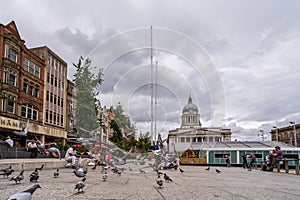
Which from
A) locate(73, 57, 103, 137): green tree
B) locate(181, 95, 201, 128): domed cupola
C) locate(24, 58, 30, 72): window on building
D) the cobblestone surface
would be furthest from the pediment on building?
the cobblestone surface

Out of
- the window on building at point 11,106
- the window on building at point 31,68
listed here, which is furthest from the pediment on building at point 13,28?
the window on building at point 11,106

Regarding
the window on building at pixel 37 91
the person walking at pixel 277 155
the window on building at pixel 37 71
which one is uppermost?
the window on building at pixel 37 71

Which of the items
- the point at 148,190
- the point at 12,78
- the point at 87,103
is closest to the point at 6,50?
the point at 12,78

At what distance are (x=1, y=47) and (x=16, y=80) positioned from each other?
3987 mm

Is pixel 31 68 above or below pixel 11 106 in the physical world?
above

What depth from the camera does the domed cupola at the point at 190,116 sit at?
35.0ft

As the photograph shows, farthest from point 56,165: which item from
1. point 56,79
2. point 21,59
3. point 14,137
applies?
point 56,79

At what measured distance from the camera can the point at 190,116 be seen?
11.0 m

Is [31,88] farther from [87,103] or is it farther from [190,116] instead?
[190,116]

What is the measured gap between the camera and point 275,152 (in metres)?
16.0

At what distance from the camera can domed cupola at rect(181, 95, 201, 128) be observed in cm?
1066

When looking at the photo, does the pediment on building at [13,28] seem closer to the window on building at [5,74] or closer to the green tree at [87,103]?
the window on building at [5,74]

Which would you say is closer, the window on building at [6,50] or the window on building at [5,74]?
the window on building at [5,74]

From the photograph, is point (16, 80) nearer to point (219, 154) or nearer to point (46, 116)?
point (46, 116)
